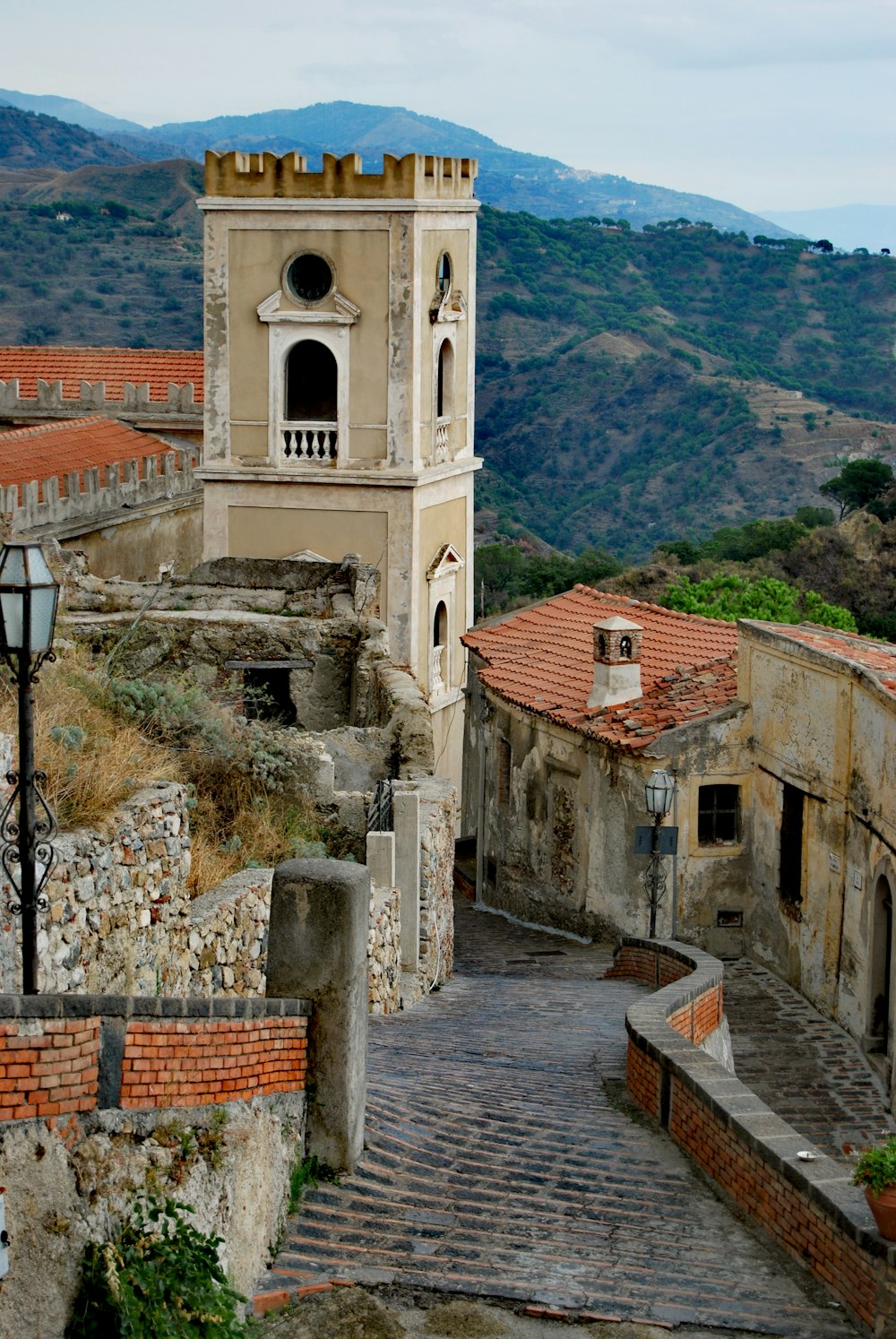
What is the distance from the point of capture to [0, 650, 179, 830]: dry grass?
10.5 meters

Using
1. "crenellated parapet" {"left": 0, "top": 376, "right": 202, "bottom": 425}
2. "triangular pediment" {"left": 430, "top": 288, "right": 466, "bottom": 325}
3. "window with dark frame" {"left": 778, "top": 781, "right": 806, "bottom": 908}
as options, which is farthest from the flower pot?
"crenellated parapet" {"left": 0, "top": 376, "right": 202, "bottom": 425}

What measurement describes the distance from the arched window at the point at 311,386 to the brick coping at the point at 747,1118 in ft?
73.0

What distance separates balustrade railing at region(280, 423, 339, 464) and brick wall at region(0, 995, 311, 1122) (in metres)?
25.4

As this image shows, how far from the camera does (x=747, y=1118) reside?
10.1 meters

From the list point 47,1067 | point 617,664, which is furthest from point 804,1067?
point 47,1067

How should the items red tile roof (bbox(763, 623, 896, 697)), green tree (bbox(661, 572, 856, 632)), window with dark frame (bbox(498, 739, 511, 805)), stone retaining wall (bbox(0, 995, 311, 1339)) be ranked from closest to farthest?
1. stone retaining wall (bbox(0, 995, 311, 1339))
2. red tile roof (bbox(763, 623, 896, 697))
3. window with dark frame (bbox(498, 739, 511, 805))
4. green tree (bbox(661, 572, 856, 632))

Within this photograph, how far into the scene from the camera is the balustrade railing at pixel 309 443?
33.7 metres

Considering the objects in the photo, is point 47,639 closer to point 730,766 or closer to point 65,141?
point 730,766

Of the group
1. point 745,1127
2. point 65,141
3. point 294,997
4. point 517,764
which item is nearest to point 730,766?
point 517,764

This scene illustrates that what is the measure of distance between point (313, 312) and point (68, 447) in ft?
18.0

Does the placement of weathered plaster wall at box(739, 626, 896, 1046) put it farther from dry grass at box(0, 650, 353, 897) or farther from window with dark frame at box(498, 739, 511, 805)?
dry grass at box(0, 650, 353, 897)

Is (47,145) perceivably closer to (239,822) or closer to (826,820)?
(826,820)

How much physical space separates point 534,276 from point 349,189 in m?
84.4

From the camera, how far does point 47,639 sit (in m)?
8.93
